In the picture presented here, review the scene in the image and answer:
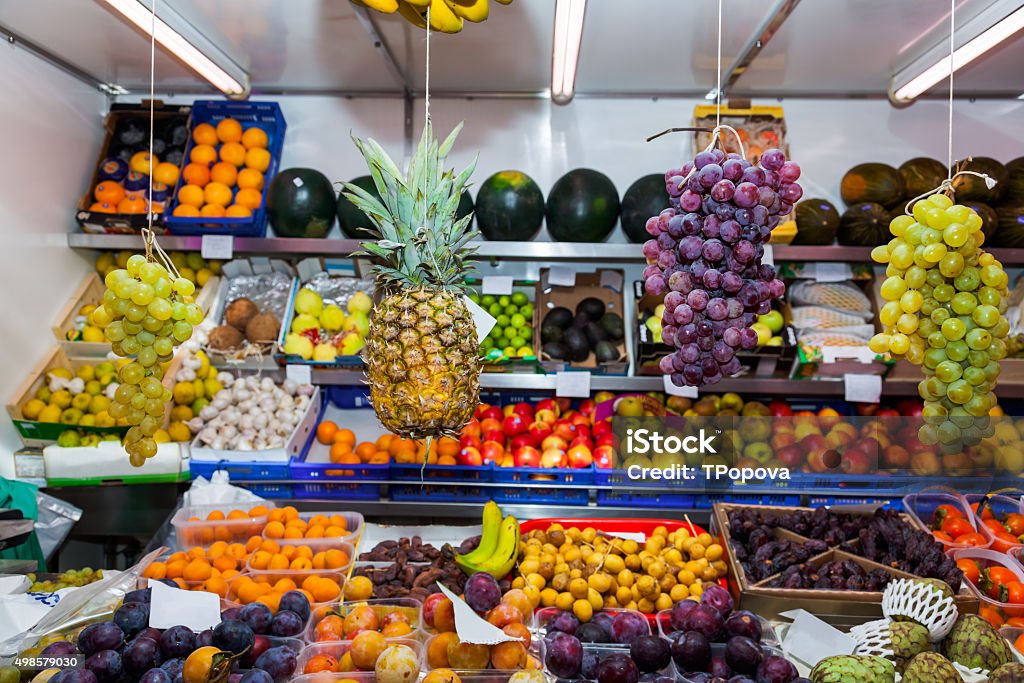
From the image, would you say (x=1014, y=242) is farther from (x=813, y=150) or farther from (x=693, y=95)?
(x=693, y=95)

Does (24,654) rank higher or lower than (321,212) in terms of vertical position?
lower

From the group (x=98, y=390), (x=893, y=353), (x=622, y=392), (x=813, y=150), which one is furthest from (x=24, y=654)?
(x=813, y=150)

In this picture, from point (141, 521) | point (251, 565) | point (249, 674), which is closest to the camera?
point (249, 674)

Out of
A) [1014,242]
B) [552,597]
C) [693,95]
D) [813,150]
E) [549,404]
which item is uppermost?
[693,95]

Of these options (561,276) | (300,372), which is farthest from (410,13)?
(300,372)

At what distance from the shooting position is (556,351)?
13.5ft

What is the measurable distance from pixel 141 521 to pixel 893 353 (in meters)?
3.70

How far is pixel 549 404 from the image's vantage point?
4.30 metres

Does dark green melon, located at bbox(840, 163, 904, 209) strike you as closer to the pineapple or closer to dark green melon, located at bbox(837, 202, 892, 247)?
dark green melon, located at bbox(837, 202, 892, 247)

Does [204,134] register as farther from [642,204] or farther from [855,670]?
[855,670]

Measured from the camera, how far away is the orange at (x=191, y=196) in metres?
4.17

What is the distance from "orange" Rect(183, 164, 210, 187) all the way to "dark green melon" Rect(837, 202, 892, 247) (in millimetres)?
3775

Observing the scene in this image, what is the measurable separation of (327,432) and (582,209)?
1.91 meters

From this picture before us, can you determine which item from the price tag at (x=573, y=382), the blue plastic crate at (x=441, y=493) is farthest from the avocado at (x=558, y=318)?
the blue plastic crate at (x=441, y=493)
